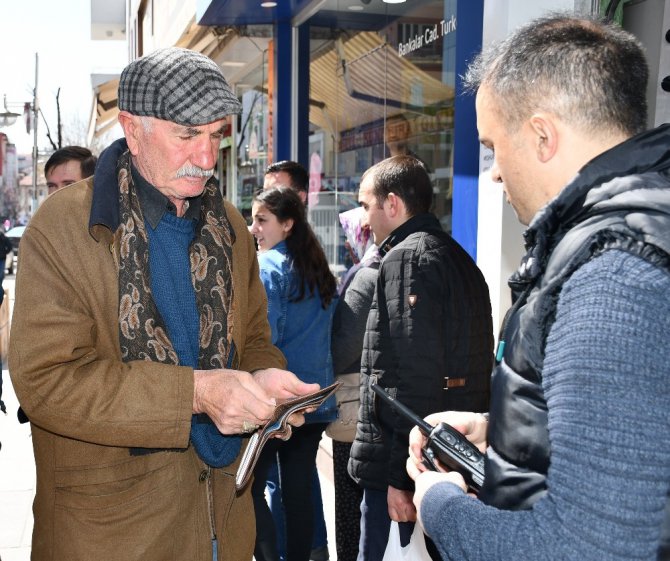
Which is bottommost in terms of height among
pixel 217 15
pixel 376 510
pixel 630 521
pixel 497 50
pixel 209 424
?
pixel 376 510

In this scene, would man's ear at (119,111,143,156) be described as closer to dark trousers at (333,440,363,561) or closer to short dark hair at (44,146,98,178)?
dark trousers at (333,440,363,561)

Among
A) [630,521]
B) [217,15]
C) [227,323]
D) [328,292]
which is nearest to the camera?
[630,521]

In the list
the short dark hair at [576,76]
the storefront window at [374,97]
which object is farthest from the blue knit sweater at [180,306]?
the storefront window at [374,97]

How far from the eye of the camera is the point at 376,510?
10.6 feet

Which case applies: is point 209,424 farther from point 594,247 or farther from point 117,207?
point 594,247

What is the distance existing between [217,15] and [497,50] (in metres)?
7.41

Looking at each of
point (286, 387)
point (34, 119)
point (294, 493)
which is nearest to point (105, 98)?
point (34, 119)

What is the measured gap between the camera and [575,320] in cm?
112

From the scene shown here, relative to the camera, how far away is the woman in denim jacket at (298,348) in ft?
12.8

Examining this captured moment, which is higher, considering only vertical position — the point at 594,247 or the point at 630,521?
the point at 594,247

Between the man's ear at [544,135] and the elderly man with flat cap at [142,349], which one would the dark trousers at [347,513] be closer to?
the elderly man with flat cap at [142,349]

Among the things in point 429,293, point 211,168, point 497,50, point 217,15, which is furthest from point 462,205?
point 217,15

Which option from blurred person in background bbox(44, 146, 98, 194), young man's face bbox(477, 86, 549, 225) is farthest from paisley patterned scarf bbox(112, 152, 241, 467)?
blurred person in background bbox(44, 146, 98, 194)

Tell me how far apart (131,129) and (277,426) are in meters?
0.94
